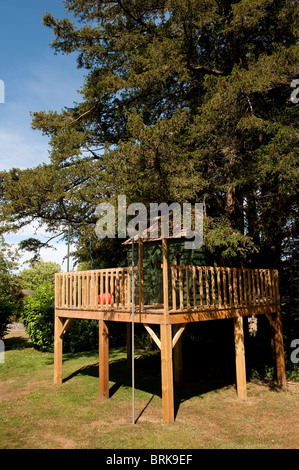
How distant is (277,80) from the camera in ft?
33.6

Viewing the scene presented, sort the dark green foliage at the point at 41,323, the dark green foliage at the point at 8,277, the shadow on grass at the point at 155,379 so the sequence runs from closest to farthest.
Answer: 1. the shadow on grass at the point at 155,379
2. the dark green foliage at the point at 41,323
3. the dark green foliage at the point at 8,277

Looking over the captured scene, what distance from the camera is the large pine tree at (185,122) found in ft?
32.7

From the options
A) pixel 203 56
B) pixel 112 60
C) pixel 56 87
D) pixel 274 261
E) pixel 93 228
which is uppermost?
pixel 112 60

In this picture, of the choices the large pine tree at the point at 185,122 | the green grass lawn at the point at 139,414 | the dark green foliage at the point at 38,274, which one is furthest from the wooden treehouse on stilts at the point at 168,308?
the dark green foliage at the point at 38,274

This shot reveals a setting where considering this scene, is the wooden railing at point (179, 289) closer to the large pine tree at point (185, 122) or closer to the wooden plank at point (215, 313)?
the wooden plank at point (215, 313)

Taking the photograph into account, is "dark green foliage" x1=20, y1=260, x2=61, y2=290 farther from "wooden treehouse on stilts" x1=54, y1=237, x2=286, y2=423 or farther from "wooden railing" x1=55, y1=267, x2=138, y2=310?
"wooden treehouse on stilts" x1=54, y1=237, x2=286, y2=423

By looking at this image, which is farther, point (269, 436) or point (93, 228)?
point (93, 228)

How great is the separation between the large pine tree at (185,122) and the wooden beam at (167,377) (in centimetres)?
351

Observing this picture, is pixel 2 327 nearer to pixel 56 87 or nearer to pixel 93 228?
pixel 93 228

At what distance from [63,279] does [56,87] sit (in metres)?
7.24

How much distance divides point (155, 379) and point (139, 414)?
3.52 m

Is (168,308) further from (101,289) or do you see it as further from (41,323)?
(41,323)

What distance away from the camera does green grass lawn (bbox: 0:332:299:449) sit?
6.69m
